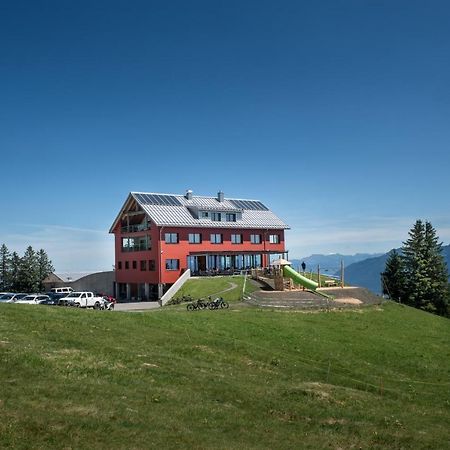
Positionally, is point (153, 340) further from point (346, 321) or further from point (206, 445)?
point (346, 321)

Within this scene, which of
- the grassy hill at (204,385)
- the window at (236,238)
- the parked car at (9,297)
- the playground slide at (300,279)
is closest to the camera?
the grassy hill at (204,385)

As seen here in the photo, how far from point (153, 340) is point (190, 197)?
49.1 meters

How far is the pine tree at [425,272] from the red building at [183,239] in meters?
19.1

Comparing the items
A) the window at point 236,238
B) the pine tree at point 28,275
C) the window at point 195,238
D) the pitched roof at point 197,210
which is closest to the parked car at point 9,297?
the pitched roof at point 197,210

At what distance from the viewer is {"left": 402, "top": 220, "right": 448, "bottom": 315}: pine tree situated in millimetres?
71750

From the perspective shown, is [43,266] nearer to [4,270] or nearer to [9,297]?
[4,270]

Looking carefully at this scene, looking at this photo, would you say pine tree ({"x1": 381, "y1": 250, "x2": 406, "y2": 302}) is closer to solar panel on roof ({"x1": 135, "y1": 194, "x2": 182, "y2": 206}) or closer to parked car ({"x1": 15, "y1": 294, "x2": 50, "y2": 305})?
solar panel on roof ({"x1": 135, "y1": 194, "x2": 182, "y2": 206})

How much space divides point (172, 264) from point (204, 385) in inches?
1850

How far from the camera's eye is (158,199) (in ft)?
230

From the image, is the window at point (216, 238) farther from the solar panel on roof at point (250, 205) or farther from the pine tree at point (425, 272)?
the pine tree at point (425, 272)

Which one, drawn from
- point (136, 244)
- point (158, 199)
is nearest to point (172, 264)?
point (136, 244)

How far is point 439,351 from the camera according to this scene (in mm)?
33938

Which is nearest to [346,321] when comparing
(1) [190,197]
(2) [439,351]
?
(2) [439,351]

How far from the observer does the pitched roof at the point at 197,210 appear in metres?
66.7
